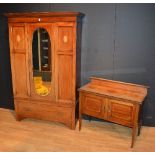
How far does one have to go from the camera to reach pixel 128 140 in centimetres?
276

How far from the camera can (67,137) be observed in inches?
111

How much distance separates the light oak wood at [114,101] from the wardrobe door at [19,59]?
0.97 m

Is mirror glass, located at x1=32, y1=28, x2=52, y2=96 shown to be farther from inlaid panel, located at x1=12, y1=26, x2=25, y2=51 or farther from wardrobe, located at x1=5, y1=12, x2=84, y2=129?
inlaid panel, located at x1=12, y1=26, x2=25, y2=51

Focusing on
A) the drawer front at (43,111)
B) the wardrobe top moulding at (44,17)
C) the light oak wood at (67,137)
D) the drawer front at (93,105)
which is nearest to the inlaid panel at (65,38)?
the wardrobe top moulding at (44,17)

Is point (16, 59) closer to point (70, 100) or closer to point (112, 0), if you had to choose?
point (70, 100)

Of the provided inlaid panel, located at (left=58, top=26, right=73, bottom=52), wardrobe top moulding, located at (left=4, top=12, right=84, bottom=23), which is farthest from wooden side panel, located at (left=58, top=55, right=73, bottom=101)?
wardrobe top moulding, located at (left=4, top=12, right=84, bottom=23)

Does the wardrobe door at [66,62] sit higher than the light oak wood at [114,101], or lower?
higher

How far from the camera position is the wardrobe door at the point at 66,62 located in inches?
106

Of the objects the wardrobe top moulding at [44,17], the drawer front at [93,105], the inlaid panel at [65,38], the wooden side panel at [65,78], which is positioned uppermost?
the wardrobe top moulding at [44,17]

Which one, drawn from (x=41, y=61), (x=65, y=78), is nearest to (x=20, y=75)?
(x=41, y=61)

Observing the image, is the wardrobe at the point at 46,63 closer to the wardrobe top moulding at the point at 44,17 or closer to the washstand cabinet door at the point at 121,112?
the wardrobe top moulding at the point at 44,17

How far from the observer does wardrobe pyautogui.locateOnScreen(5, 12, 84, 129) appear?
2727mm

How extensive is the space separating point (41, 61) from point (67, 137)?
121 cm

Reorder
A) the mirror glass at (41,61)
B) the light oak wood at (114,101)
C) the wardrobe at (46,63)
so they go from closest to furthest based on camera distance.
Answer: the light oak wood at (114,101), the wardrobe at (46,63), the mirror glass at (41,61)
